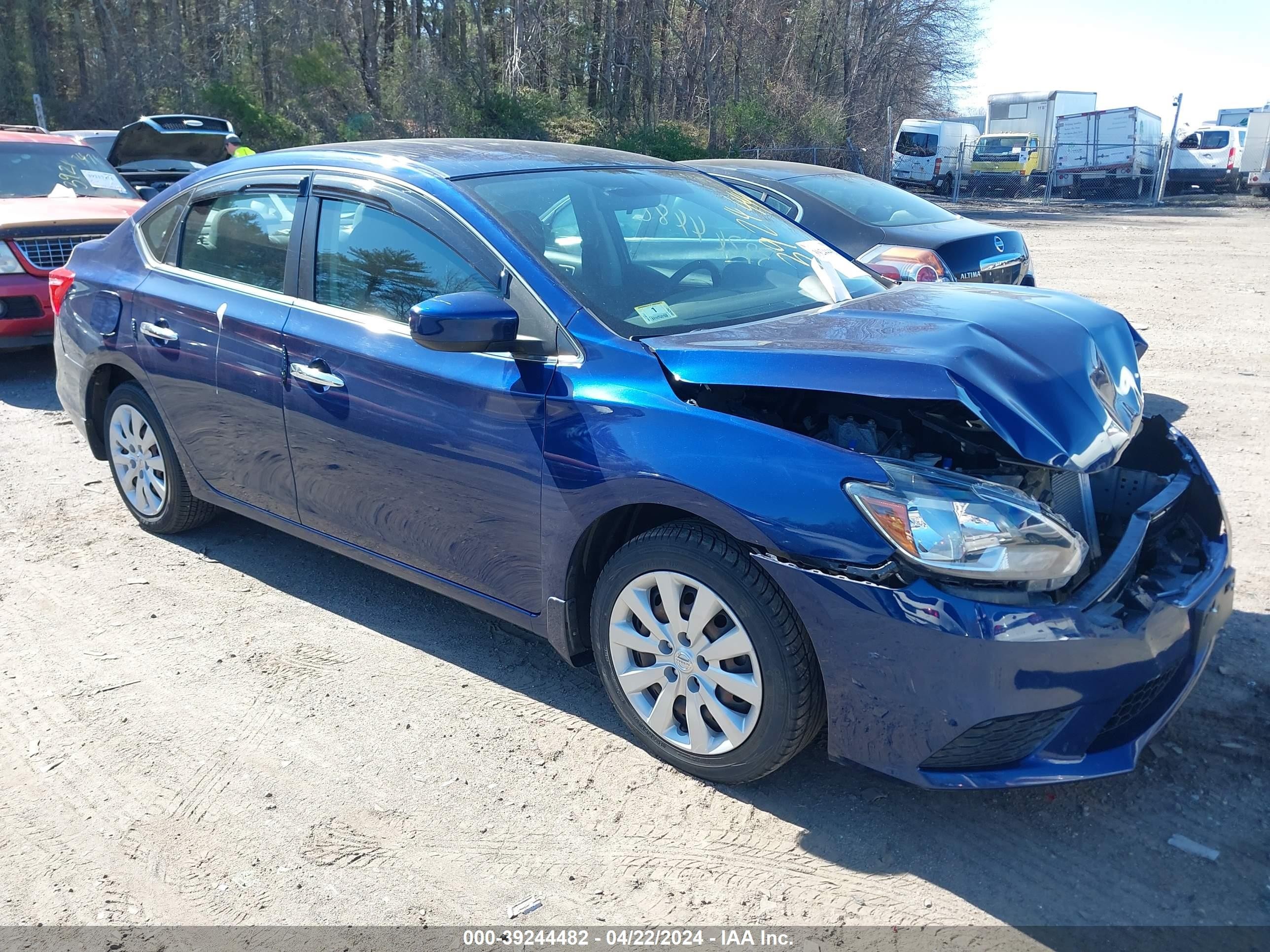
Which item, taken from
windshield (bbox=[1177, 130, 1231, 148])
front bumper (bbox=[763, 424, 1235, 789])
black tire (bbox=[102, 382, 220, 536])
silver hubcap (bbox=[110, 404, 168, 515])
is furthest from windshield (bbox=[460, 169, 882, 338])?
windshield (bbox=[1177, 130, 1231, 148])

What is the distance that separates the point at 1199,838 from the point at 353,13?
106ft

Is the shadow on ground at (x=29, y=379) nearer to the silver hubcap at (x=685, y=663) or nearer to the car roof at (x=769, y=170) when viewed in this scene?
the car roof at (x=769, y=170)

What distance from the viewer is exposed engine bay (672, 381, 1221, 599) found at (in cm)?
295

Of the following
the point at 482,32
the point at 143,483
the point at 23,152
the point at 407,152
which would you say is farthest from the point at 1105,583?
the point at 482,32

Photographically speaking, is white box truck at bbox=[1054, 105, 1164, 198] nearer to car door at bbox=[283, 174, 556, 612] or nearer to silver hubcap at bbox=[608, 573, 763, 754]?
car door at bbox=[283, 174, 556, 612]

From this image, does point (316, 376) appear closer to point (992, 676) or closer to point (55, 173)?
point (992, 676)

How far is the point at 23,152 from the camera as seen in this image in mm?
9328

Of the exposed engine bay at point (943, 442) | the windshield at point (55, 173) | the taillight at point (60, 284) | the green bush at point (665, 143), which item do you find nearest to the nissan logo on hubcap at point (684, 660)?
the exposed engine bay at point (943, 442)

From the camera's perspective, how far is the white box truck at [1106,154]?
30.6 m

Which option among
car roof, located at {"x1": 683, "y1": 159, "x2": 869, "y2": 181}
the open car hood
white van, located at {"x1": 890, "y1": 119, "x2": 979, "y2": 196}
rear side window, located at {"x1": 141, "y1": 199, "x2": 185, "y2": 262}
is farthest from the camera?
white van, located at {"x1": 890, "y1": 119, "x2": 979, "y2": 196}

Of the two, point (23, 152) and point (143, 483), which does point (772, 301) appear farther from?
point (23, 152)

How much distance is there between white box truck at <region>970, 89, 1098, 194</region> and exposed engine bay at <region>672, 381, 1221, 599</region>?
31.3 meters

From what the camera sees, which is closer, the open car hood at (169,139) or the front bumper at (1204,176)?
the open car hood at (169,139)

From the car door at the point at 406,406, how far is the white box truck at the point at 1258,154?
104 feet
